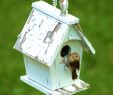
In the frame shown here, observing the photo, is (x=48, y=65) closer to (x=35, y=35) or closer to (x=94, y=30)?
(x=35, y=35)

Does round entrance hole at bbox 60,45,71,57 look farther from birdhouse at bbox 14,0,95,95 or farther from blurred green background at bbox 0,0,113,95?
blurred green background at bbox 0,0,113,95

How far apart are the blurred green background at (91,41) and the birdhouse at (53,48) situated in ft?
8.30

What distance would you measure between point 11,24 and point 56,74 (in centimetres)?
413

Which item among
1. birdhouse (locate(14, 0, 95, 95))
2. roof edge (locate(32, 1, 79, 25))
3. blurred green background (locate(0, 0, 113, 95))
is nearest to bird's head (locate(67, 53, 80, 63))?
birdhouse (locate(14, 0, 95, 95))

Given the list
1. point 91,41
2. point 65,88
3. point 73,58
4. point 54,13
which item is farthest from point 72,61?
point 91,41

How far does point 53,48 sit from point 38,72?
0.35 m

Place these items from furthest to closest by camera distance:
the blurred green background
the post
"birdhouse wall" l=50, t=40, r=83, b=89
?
the blurred green background, "birdhouse wall" l=50, t=40, r=83, b=89, the post

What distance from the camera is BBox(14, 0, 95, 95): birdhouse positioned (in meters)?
4.81

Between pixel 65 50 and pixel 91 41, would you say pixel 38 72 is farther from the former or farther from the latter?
pixel 91 41

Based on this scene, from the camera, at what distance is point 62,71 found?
16.4 feet

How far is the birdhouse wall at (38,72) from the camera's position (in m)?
4.98

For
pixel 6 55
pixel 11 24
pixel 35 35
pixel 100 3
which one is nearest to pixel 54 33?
pixel 35 35

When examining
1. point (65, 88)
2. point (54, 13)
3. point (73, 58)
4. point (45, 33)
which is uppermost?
point (54, 13)

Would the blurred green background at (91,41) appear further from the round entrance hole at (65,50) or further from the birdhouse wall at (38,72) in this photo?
the round entrance hole at (65,50)
